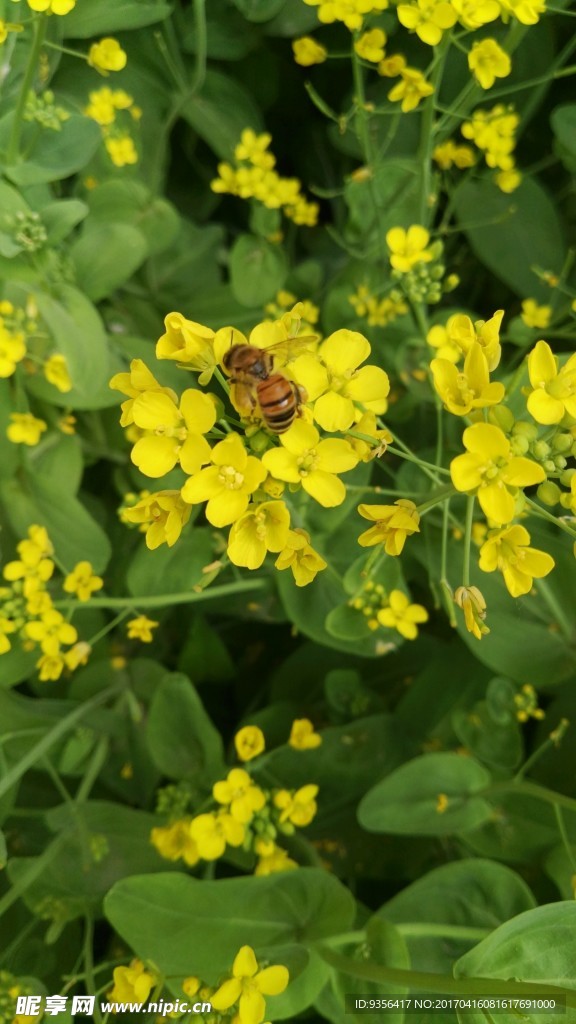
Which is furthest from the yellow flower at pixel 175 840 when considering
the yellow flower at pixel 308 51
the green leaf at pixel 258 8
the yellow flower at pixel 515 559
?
the green leaf at pixel 258 8

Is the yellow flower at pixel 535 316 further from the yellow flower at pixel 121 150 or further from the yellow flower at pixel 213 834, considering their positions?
the yellow flower at pixel 213 834

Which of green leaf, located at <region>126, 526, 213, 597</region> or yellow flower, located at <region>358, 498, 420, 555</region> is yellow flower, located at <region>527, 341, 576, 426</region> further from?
green leaf, located at <region>126, 526, 213, 597</region>

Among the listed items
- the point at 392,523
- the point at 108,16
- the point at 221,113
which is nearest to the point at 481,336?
the point at 392,523

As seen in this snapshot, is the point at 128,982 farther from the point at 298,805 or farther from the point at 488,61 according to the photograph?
the point at 488,61

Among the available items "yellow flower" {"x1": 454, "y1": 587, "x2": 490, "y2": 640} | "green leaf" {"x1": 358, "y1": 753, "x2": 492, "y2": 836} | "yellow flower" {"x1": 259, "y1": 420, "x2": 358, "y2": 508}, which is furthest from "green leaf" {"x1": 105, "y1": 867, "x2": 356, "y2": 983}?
"yellow flower" {"x1": 259, "y1": 420, "x2": 358, "y2": 508}

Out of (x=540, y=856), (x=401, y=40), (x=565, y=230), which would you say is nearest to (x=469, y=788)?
(x=540, y=856)

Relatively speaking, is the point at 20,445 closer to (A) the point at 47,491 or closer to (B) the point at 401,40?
(A) the point at 47,491
